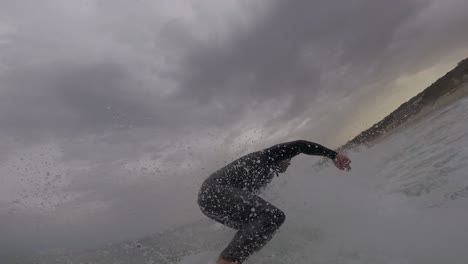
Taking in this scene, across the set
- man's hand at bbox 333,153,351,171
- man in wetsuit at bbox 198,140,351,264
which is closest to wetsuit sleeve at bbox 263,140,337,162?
man in wetsuit at bbox 198,140,351,264

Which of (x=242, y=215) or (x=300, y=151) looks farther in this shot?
(x=300, y=151)

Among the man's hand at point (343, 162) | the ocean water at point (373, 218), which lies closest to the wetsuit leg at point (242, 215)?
the ocean water at point (373, 218)

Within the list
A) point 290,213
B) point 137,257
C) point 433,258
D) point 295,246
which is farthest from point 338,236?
point 137,257

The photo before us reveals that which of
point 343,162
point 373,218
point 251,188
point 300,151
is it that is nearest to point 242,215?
point 251,188

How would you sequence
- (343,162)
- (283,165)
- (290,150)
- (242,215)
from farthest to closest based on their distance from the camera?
(283,165) → (343,162) → (290,150) → (242,215)

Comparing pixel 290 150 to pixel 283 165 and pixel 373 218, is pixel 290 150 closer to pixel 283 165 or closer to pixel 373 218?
pixel 283 165

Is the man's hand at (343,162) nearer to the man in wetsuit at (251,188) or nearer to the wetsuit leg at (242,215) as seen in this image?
the man in wetsuit at (251,188)

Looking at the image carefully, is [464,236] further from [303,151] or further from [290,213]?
[290,213]

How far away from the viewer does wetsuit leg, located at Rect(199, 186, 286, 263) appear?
4.03 meters

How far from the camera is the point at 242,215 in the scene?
4.54 m

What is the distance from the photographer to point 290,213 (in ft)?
22.1

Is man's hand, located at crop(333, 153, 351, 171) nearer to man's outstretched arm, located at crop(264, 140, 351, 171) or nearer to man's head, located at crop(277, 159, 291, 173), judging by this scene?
man's outstretched arm, located at crop(264, 140, 351, 171)

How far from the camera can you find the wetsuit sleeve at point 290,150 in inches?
196

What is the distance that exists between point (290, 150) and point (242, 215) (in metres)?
1.08
